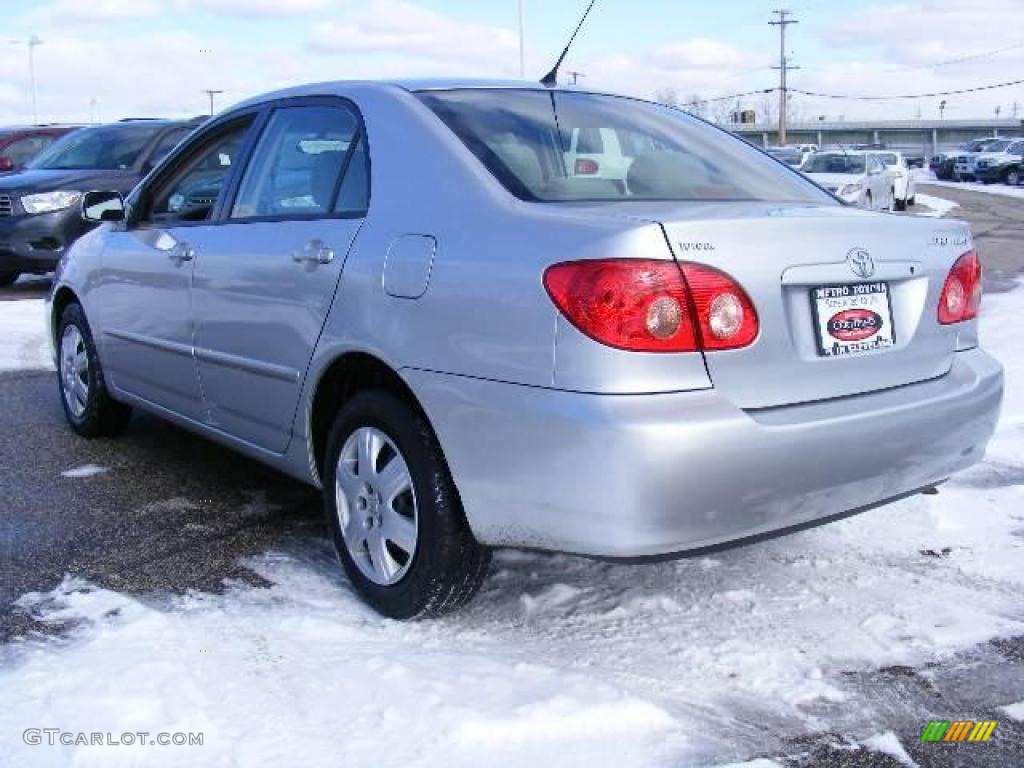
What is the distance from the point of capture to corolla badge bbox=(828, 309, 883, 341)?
2.91 meters

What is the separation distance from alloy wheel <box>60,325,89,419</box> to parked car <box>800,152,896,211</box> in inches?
704

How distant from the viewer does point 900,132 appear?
10419cm

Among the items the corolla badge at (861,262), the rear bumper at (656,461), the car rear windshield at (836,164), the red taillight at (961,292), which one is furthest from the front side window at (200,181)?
the car rear windshield at (836,164)

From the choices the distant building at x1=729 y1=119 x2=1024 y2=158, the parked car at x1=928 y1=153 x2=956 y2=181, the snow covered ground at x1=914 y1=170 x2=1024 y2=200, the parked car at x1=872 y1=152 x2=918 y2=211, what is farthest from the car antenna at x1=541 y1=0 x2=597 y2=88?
the distant building at x1=729 y1=119 x2=1024 y2=158

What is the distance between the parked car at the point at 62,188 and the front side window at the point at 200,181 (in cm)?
622

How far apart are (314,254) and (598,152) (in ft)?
3.07

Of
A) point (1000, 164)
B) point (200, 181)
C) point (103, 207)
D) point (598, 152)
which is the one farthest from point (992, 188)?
point (598, 152)

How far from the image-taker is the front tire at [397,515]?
120 inches

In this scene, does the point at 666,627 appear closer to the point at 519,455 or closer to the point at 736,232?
the point at 519,455

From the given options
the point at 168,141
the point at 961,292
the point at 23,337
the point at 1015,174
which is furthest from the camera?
the point at 1015,174

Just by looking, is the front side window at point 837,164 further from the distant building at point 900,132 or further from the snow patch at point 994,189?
the distant building at point 900,132

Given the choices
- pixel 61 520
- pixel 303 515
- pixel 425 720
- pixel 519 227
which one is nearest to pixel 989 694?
pixel 425 720

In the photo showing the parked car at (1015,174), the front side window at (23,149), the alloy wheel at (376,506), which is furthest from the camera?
the parked car at (1015,174)

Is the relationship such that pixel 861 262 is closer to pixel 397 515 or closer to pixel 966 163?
pixel 397 515
